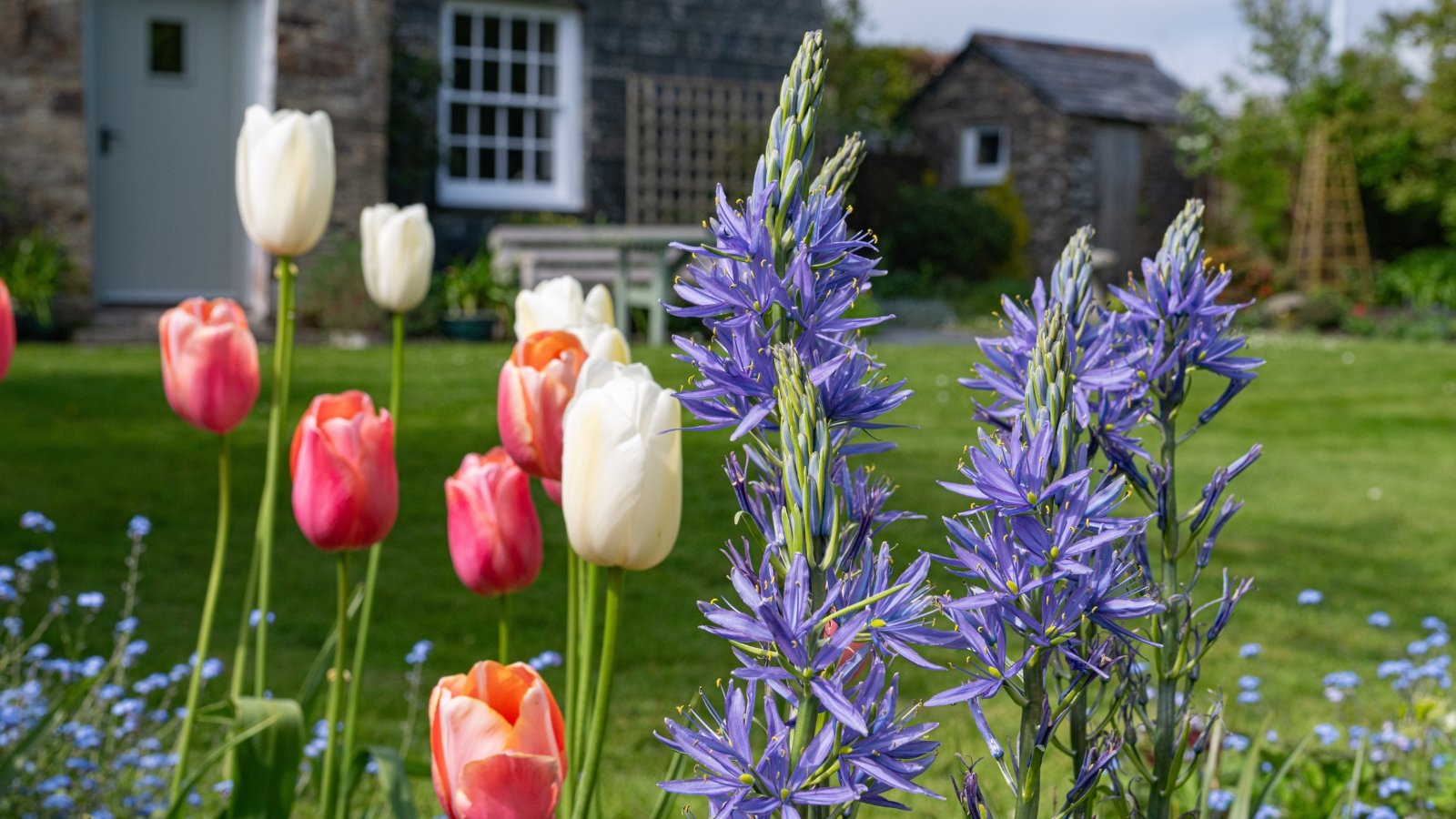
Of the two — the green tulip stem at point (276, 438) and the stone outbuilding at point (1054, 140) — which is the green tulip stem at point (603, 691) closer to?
the green tulip stem at point (276, 438)

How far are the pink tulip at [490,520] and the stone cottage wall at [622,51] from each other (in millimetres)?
11034

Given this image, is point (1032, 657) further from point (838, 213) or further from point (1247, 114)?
point (1247, 114)

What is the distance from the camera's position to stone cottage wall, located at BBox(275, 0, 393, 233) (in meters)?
10.4

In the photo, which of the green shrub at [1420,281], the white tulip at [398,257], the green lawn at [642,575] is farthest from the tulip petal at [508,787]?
the green shrub at [1420,281]

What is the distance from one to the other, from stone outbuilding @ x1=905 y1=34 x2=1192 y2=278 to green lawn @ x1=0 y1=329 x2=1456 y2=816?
11.6 metres

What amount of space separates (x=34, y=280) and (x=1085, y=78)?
15.4 m

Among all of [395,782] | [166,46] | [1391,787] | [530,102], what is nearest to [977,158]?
[530,102]

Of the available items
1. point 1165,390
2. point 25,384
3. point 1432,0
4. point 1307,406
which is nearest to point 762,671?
point 1165,390

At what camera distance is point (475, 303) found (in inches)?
420

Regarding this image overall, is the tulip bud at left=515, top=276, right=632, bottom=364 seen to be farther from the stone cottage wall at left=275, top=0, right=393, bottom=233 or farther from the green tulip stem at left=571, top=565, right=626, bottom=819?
the stone cottage wall at left=275, top=0, right=393, bottom=233

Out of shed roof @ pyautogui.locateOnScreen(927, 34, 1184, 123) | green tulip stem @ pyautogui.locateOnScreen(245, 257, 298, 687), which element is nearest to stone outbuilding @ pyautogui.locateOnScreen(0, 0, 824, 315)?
shed roof @ pyautogui.locateOnScreen(927, 34, 1184, 123)

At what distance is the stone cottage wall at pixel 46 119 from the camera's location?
964cm

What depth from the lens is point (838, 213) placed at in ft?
2.48

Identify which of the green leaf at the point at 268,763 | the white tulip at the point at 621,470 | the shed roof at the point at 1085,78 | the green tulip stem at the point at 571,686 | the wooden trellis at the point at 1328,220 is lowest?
the green leaf at the point at 268,763
